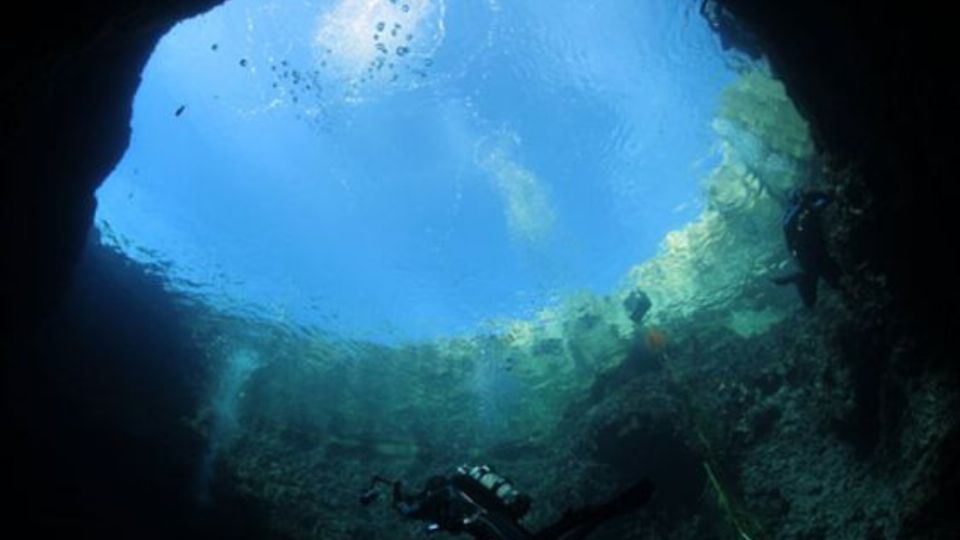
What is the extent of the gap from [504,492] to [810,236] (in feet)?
23.6

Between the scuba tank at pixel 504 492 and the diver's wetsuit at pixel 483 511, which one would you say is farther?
the scuba tank at pixel 504 492

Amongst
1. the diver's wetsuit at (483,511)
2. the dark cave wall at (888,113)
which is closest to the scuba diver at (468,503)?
the diver's wetsuit at (483,511)

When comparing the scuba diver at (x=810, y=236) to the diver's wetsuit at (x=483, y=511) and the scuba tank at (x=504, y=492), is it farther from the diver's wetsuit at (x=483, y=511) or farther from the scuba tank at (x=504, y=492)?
the diver's wetsuit at (x=483, y=511)

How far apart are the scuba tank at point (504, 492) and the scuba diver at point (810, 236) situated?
6927mm

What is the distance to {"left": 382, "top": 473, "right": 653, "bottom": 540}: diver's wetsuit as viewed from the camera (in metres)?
5.04

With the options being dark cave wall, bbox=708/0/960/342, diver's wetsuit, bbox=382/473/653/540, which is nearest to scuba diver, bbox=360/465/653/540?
diver's wetsuit, bbox=382/473/653/540

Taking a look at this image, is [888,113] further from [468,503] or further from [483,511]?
[468,503]

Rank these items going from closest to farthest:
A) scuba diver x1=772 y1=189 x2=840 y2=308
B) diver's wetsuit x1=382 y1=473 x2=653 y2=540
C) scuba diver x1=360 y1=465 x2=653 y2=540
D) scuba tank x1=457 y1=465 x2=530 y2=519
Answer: diver's wetsuit x1=382 y1=473 x2=653 y2=540 → scuba diver x1=360 y1=465 x2=653 y2=540 → scuba tank x1=457 y1=465 x2=530 y2=519 → scuba diver x1=772 y1=189 x2=840 y2=308

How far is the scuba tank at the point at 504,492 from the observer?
7.80 m

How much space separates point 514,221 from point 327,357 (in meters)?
10.8

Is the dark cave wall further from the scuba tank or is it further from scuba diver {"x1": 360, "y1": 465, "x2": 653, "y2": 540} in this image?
scuba diver {"x1": 360, "y1": 465, "x2": 653, "y2": 540}

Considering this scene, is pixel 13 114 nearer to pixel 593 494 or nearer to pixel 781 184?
pixel 593 494

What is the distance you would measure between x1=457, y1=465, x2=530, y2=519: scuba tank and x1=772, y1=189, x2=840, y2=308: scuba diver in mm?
6927

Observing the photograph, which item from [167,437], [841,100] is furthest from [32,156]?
[841,100]
